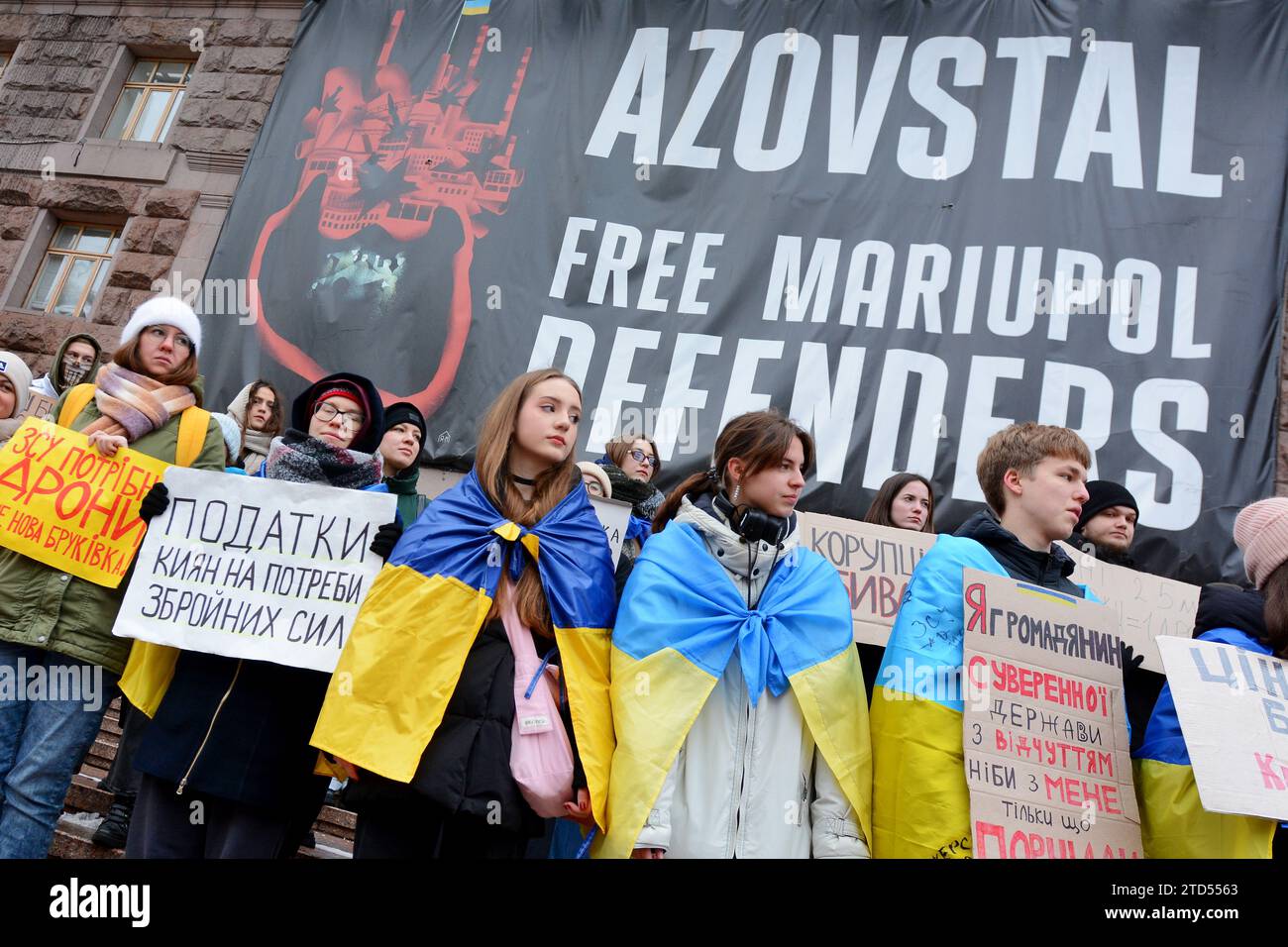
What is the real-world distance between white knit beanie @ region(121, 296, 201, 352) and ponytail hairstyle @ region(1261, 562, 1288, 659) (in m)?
3.84

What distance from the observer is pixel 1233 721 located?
2.34 meters

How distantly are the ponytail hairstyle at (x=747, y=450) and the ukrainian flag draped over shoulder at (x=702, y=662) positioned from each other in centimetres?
28

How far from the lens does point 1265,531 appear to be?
2730 millimetres

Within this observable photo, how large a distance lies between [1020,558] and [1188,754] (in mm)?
671

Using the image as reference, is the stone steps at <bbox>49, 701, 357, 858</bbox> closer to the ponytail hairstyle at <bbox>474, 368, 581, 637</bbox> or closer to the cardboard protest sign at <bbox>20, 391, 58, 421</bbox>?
the cardboard protest sign at <bbox>20, 391, 58, 421</bbox>

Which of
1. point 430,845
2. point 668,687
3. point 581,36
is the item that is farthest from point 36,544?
point 581,36

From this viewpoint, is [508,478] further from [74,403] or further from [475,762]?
[74,403]

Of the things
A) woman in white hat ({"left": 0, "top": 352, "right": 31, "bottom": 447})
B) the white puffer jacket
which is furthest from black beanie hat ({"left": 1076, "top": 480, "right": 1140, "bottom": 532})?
woman in white hat ({"left": 0, "top": 352, "right": 31, "bottom": 447})

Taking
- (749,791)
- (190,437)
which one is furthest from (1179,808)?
(190,437)

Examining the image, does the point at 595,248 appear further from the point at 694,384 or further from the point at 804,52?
the point at 804,52

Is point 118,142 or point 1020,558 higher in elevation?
point 118,142

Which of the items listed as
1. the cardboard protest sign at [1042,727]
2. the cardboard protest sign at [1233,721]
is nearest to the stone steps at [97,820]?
the cardboard protest sign at [1042,727]
